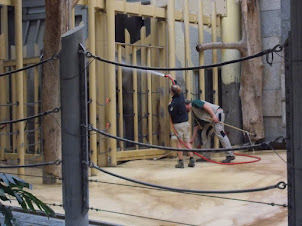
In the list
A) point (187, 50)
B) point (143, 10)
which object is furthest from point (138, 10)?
point (187, 50)

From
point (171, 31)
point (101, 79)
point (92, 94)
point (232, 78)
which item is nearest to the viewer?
point (92, 94)

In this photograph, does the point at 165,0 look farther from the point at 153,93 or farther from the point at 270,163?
the point at 270,163

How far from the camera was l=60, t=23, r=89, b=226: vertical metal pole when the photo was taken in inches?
129

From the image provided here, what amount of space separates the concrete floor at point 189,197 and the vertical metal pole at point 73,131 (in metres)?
0.31

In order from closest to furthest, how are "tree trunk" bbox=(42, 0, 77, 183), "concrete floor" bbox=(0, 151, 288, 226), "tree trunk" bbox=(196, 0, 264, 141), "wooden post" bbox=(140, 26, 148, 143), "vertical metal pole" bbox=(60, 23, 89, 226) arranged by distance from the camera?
"vertical metal pole" bbox=(60, 23, 89, 226), "concrete floor" bbox=(0, 151, 288, 226), "tree trunk" bbox=(42, 0, 77, 183), "wooden post" bbox=(140, 26, 148, 143), "tree trunk" bbox=(196, 0, 264, 141)

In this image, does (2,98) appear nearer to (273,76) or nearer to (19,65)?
(19,65)

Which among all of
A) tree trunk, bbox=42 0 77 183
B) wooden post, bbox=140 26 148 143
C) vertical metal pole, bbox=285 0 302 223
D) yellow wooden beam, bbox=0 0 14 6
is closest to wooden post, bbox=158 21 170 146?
wooden post, bbox=140 26 148 143

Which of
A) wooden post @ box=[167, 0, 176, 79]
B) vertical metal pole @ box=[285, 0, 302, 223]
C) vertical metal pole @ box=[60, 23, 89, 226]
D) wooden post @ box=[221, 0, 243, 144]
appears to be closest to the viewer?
vertical metal pole @ box=[285, 0, 302, 223]

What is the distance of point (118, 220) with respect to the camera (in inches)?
197

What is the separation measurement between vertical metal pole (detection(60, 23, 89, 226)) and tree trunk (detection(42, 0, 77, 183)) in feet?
12.2

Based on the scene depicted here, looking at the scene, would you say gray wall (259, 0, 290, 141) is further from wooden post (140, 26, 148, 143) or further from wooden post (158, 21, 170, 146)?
wooden post (140, 26, 148, 143)

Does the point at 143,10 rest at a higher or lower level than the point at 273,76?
higher

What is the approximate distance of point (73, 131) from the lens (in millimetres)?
3289

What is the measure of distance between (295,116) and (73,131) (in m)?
1.42
